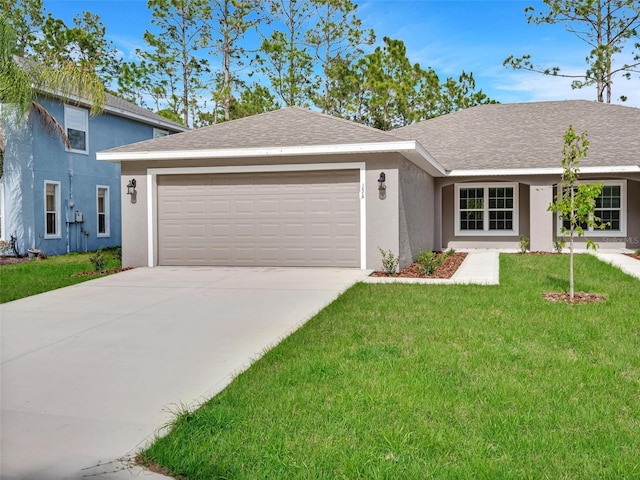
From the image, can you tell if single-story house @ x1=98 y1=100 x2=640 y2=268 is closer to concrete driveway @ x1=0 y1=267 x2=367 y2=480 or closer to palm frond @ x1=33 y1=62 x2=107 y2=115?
concrete driveway @ x1=0 y1=267 x2=367 y2=480

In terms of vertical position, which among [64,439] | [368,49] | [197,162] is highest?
[368,49]

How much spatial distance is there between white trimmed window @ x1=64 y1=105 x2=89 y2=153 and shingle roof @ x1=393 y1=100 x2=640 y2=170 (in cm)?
1070

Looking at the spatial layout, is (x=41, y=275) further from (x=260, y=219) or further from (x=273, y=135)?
(x=273, y=135)

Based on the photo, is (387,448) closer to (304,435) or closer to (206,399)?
(304,435)

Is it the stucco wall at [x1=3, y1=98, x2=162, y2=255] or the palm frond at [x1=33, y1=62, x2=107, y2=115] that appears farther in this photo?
the stucco wall at [x1=3, y1=98, x2=162, y2=255]

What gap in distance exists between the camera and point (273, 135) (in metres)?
13.2

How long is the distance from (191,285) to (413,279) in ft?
13.8

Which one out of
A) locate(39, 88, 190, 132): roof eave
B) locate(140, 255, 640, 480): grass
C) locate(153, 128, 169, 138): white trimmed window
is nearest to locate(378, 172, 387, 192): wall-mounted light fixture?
locate(140, 255, 640, 480): grass

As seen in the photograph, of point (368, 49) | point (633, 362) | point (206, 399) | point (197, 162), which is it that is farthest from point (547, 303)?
point (368, 49)

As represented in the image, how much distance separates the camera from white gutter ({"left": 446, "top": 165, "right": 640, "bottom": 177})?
53.5ft

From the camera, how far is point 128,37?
3359 cm

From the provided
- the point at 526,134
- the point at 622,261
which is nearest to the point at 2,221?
the point at 622,261

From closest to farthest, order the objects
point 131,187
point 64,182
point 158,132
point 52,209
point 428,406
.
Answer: point 428,406
point 131,187
point 52,209
point 64,182
point 158,132

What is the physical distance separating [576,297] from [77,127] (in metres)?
16.2
